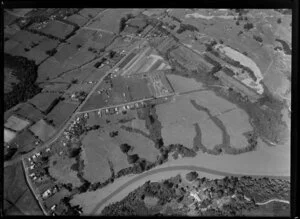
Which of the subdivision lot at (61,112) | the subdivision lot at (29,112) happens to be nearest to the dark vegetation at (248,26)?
the subdivision lot at (61,112)

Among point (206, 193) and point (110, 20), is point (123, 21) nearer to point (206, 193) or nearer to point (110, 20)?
point (110, 20)

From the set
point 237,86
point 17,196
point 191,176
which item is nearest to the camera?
point 17,196

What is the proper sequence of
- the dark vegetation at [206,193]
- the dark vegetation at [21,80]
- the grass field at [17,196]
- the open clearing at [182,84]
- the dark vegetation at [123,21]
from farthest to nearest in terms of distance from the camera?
the open clearing at [182,84]
the dark vegetation at [123,21]
the dark vegetation at [21,80]
the dark vegetation at [206,193]
the grass field at [17,196]

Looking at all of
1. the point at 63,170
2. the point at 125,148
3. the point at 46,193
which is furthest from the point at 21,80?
the point at 125,148

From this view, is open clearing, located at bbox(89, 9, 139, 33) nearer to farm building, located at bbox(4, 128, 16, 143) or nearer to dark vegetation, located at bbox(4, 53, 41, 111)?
dark vegetation, located at bbox(4, 53, 41, 111)

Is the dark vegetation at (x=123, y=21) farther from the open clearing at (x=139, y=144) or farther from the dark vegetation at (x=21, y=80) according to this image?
the open clearing at (x=139, y=144)

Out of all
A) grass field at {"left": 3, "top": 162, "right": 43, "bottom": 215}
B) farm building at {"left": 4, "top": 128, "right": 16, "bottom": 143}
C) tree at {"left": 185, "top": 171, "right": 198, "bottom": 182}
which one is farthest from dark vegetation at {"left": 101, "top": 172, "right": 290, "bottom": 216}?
farm building at {"left": 4, "top": 128, "right": 16, "bottom": 143}
